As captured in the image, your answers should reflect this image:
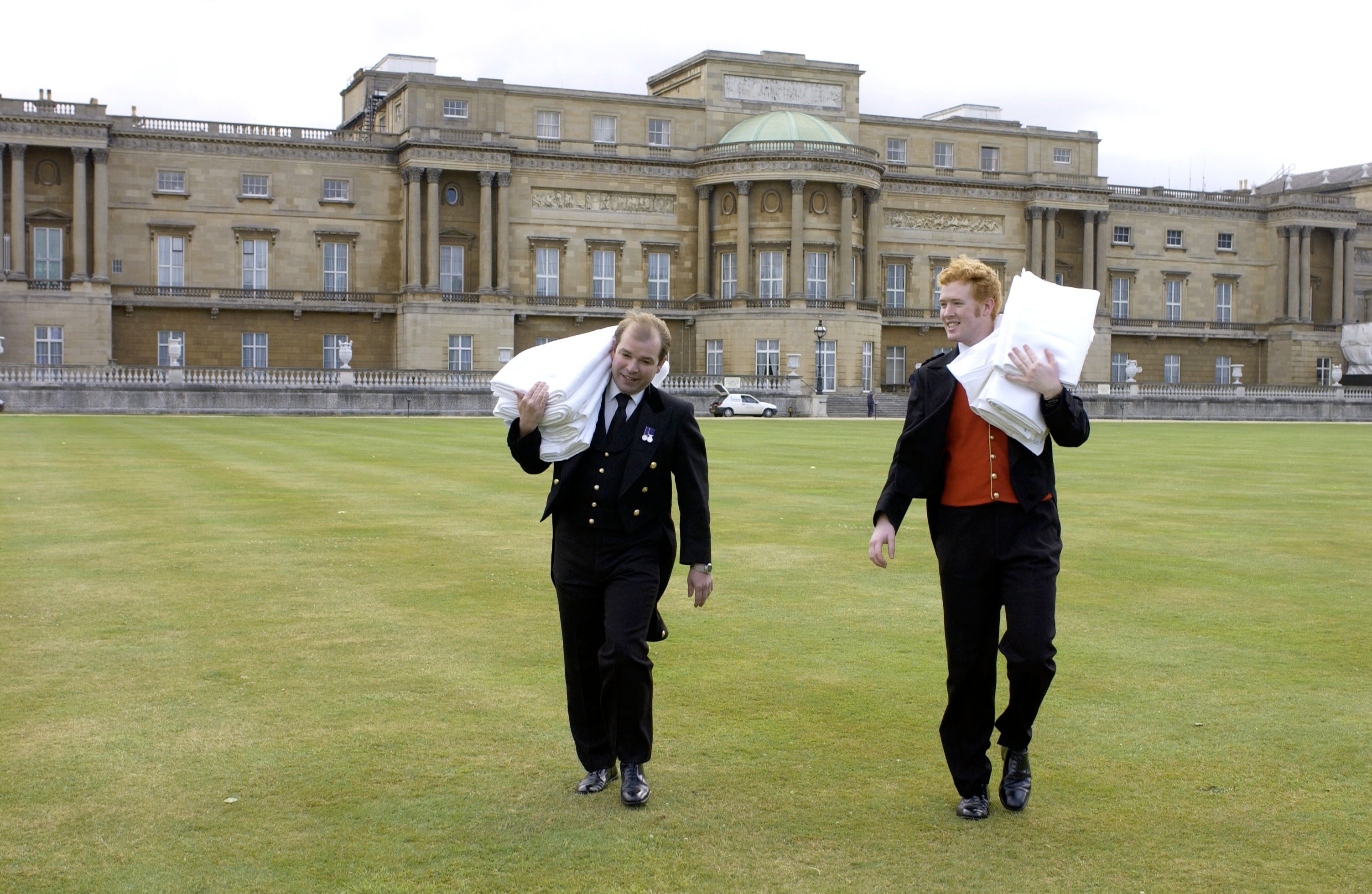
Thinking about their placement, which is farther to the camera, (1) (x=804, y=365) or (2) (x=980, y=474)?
(1) (x=804, y=365)

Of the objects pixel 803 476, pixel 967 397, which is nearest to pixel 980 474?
pixel 967 397

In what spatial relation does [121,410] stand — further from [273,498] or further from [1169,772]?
[1169,772]

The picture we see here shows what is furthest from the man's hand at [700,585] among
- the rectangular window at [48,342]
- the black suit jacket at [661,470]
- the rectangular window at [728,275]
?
the rectangular window at [728,275]

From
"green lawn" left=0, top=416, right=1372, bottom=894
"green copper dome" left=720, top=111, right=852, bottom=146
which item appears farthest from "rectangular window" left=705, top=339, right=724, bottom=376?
"green lawn" left=0, top=416, right=1372, bottom=894

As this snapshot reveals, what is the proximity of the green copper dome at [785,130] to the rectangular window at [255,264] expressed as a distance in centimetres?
2340

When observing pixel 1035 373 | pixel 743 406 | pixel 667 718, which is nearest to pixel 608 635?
pixel 667 718

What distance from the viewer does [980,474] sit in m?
6.39

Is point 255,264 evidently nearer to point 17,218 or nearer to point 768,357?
point 17,218

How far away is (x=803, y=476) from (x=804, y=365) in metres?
48.3

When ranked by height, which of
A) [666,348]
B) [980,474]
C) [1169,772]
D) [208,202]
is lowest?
[1169,772]

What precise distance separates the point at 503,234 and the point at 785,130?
48.6ft

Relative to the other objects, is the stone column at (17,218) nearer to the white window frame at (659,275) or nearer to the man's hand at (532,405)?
the white window frame at (659,275)

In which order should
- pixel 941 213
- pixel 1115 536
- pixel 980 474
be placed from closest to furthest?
pixel 980 474
pixel 1115 536
pixel 941 213

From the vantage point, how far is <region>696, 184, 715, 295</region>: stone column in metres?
73.8
